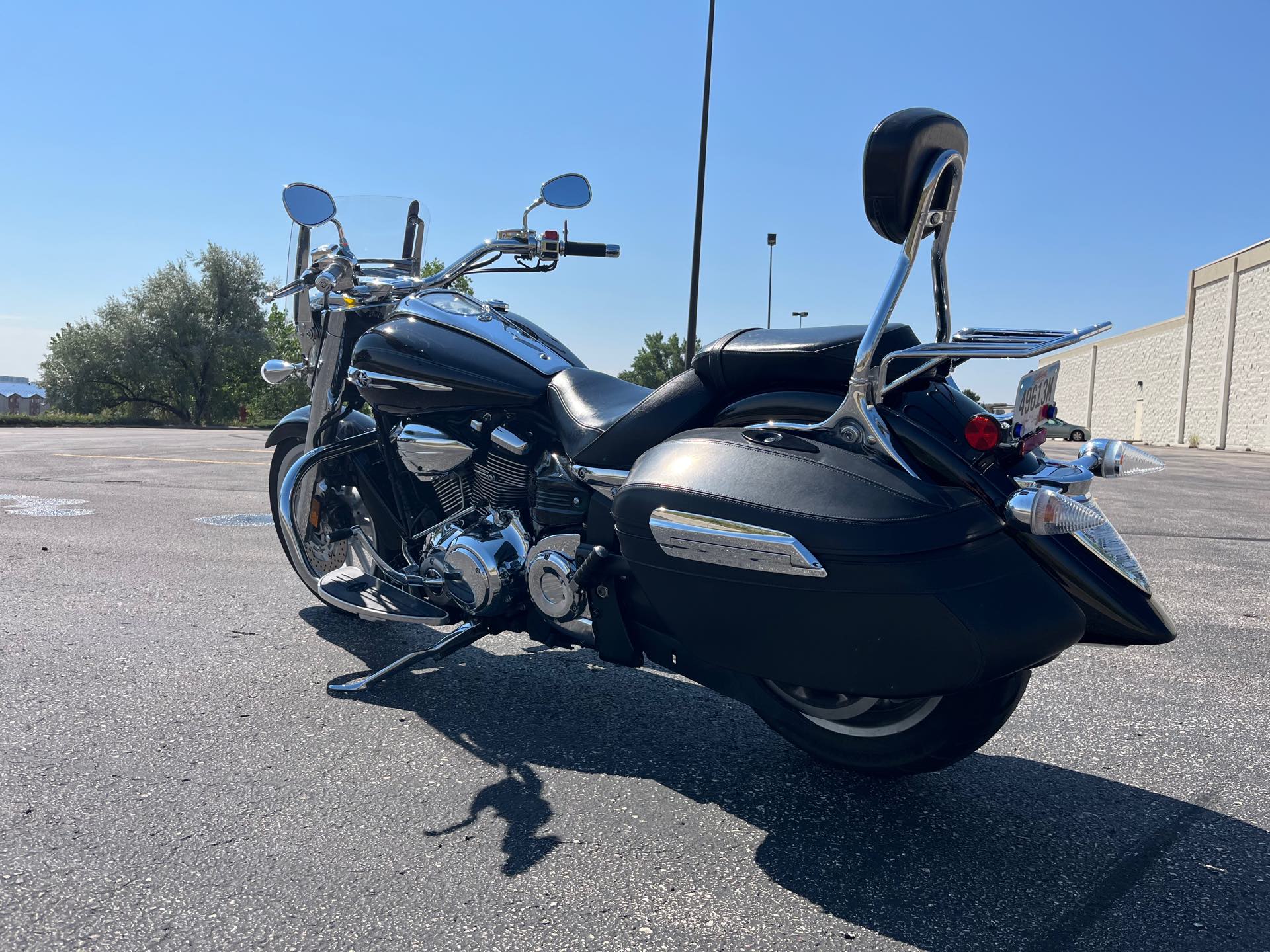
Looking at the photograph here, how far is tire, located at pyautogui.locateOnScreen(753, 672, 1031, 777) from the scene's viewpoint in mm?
2391

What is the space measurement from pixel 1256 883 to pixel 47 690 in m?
3.66

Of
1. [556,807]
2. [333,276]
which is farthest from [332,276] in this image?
[556,807]

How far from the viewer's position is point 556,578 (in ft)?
9.27

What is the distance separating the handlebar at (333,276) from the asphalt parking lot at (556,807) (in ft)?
4.82

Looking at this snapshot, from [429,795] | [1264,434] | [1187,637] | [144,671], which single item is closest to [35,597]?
[144,671]

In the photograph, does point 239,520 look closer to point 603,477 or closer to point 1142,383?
point 603,477

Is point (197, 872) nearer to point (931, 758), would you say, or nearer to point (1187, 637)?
point (931, 758)

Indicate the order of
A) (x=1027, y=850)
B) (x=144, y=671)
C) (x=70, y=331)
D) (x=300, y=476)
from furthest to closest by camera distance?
(x=70, y=331), (x=300, y=476), (x=144, y=671), (x=1027, y=850)

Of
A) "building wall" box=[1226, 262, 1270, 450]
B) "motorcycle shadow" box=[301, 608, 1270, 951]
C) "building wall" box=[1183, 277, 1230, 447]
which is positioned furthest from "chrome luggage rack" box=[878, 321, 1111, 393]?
"building wall" box=[1183, 277, 1230, 447]

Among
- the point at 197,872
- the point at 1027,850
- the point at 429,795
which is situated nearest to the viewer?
the point at 197,872

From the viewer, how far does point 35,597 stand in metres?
4.60

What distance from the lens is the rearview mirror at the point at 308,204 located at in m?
3.87

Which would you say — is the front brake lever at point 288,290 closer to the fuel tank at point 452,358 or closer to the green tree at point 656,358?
the fuel tank at point 452,358

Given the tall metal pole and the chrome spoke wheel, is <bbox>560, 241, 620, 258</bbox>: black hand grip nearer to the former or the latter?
the chrome spoke wheel
